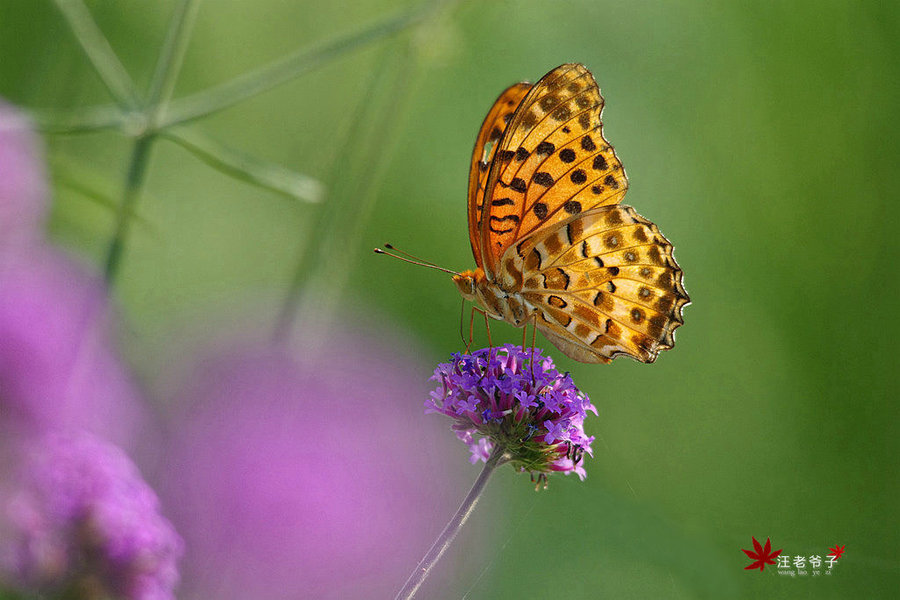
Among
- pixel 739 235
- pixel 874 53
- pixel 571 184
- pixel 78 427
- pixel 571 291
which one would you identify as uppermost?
pixel 874 53

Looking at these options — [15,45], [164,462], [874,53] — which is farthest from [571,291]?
[874,53]

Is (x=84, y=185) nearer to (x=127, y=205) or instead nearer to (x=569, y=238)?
(x=127, y=205)

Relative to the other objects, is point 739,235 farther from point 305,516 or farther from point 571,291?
point 305,516

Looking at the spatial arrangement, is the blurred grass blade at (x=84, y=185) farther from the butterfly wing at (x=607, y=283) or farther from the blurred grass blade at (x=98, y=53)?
the butterfly wing at (x=607, y=283)

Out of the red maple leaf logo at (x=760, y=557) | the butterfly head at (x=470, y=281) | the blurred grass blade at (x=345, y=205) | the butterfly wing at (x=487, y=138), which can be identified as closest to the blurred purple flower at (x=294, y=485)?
the blurred grass blade at (x=345, y=205)

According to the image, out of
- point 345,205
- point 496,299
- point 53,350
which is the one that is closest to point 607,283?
point 496,299

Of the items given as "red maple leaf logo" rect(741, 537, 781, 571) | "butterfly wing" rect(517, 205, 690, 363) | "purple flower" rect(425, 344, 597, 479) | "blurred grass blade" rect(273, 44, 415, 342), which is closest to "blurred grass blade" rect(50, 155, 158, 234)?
"blurred grass blade" rect(273, 44, 415, 342)

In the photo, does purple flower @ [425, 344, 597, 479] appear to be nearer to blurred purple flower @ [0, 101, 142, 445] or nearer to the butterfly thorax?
the butterfly thorax
